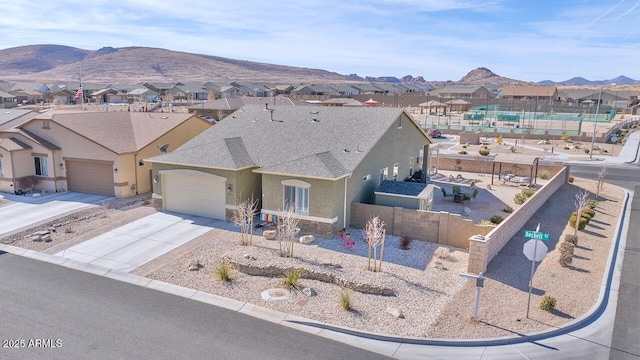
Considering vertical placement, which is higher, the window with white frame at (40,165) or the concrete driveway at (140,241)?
the window with white frame at (40,165)

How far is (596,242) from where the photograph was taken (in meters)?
20.3

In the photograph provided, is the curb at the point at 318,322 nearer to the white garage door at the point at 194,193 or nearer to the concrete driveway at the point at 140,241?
the concrete driveway at the point at 140,241

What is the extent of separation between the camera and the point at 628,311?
1388cm

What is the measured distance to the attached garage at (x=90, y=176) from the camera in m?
27.2

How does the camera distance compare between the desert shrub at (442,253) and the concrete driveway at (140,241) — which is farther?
the desert shrub at (442,253)

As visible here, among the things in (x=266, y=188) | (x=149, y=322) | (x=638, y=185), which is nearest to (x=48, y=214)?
(x=266, y=188)

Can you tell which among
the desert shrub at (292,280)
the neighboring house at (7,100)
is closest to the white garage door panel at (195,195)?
the desert shrub at (292,280)

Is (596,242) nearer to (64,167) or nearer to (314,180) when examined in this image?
(314,180)

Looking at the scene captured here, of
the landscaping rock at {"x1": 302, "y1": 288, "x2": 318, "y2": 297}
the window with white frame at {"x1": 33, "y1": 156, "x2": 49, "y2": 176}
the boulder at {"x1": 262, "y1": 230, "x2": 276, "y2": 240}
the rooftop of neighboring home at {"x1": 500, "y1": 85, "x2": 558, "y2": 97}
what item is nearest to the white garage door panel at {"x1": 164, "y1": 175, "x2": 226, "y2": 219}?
the boulder at {"x1": 262, "y1": 230, "x2": 276, "y2": 240}

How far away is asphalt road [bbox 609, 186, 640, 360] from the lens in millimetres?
11812

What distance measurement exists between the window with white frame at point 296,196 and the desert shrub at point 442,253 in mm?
5830

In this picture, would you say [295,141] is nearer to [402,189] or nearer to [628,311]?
[402,189]

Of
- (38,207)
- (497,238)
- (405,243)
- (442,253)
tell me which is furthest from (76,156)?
(497,238)

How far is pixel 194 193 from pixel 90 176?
8.81 metres
